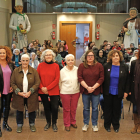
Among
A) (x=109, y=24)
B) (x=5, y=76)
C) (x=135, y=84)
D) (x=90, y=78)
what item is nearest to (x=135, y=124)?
(x=135, y=84)

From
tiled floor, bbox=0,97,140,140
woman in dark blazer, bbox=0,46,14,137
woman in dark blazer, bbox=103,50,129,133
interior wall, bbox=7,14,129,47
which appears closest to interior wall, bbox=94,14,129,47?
interior wall, bbox=7,14,129,47

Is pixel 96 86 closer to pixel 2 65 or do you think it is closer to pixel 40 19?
pixel 2 65

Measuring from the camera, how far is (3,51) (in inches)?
144

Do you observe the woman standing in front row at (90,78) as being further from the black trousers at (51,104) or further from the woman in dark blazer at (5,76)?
the woman in dark blazer at (5,76)

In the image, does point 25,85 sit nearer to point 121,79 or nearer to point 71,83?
point 71,83

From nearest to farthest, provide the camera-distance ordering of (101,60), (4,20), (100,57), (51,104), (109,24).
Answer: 1. (51,104)
2. (101,60)
3. (100,57)
4. (4,20)
5. (109,24)

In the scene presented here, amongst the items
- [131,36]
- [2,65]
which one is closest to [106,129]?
[2,65]

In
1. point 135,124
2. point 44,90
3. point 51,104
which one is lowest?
point 135,124

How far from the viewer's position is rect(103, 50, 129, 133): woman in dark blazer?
11.7 feet

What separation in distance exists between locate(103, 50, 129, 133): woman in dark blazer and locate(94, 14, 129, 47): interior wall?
9489 mm

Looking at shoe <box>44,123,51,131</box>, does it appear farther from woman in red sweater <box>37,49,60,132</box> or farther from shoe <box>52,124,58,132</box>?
woman in red sweater <box>37,49,60,132</box>

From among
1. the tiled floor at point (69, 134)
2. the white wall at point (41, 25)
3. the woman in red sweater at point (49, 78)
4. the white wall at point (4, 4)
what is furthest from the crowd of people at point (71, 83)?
the white wall at point (41, 25)

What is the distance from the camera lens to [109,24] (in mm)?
12688

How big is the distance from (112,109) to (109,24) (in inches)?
385
